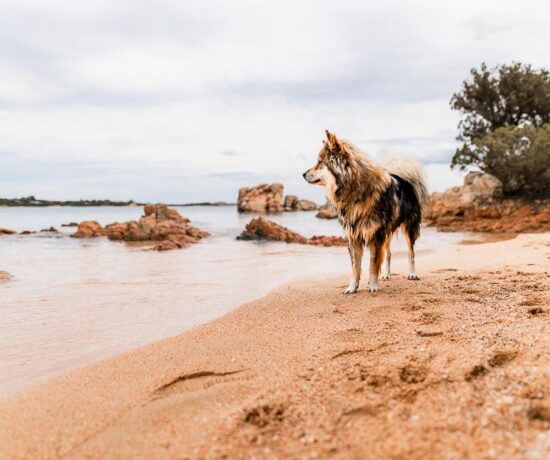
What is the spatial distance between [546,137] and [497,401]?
2330 centimetres

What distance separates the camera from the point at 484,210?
2234 cm

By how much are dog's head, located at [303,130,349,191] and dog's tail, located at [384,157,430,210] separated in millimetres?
1243

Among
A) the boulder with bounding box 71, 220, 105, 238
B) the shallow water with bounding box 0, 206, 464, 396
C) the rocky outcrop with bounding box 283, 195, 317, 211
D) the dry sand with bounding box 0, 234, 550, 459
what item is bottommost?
the shallow water with bounding box 0, 206, 464, 396

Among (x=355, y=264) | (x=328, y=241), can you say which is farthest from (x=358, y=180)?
(x=328, y=241)

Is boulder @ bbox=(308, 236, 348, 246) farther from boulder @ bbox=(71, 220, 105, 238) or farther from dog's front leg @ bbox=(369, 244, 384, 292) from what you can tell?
boulder @ bbox=(71, 220, 105, 238)

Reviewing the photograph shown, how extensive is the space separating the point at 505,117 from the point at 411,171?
80.9ft

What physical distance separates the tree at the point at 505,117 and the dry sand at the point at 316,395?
21.3 meters

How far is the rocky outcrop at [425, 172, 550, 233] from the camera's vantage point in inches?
728

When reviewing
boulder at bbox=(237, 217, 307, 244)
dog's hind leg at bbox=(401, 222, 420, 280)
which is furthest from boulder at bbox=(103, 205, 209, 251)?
dog's hind leg at bbox=(401, 222, 420, 280)

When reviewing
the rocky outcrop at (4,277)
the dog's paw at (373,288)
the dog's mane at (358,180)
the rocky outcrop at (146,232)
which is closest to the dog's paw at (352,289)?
the dog's paw at (373,288)

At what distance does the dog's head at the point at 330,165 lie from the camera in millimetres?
5340

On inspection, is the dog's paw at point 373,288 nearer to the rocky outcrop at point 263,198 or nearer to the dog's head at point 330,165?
the dog's head at point 330,165

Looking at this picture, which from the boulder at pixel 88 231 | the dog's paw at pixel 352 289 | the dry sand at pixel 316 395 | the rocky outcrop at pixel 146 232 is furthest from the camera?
the boulder at pixel 88 231

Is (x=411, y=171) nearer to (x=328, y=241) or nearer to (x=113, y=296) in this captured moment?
(x=113, y=296)
